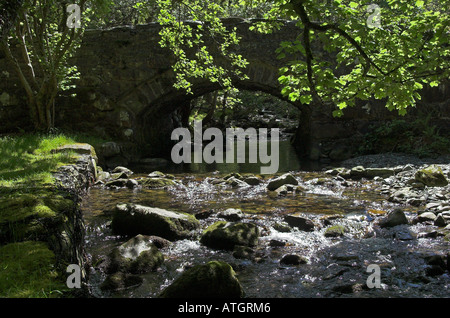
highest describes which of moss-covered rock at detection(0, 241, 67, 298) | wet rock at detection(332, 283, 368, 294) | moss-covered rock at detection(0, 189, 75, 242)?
moss-covered rock at detection(0, 189, 75, 242)

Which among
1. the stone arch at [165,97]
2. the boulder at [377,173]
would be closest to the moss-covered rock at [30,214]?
the boulder at [377,173]

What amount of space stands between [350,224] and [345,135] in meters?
8.68

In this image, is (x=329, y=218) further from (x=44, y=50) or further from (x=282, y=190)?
(x=44, y=50)

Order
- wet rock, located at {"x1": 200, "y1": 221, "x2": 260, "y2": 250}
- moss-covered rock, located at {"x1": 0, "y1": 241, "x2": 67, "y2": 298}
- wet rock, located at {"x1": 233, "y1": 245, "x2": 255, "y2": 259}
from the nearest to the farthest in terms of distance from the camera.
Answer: moss-covered rock, located at {"x1": 0, "y1": 241, "x2": 67, "y2": 298} → wet rock, located at {"x1": 233, "y1": 245, "x2": 255, "y2": 259} → wet rock, located at {"x1": 200, "y1": 221, "x2": 260, "y2": 250}

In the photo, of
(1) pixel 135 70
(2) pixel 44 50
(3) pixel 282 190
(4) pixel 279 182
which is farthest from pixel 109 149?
(3) pixel 282 190

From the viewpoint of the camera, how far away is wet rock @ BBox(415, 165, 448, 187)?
784 centimetres

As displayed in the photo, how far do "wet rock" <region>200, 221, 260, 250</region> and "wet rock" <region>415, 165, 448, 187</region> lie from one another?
4.98 metres

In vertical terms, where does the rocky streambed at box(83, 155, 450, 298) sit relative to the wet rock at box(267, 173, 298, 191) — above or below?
below

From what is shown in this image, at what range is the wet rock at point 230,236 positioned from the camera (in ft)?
15.5

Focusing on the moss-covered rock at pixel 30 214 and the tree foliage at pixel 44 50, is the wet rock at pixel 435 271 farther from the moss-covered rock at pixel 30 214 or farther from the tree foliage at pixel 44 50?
the tree foliage at pixel 44 50

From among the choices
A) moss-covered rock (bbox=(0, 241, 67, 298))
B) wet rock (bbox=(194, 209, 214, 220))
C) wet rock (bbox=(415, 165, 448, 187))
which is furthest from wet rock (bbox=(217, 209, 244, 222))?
wet rock (bbox=(415, 165, 448, 187))

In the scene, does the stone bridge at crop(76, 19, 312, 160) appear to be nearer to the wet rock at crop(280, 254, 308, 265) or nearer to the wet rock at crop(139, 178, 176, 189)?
the wet rock at crop(139, 178, 176, 189)

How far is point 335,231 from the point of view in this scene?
5148 millimetres
